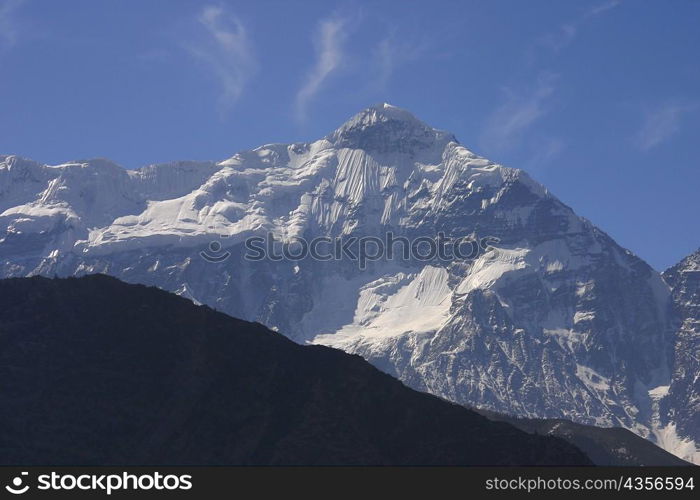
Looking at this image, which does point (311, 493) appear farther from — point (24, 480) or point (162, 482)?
point (24, 480)

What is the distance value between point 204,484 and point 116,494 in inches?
447

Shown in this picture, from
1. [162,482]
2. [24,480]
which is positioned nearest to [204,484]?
[162,482]

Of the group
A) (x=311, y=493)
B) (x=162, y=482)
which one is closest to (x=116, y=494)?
(x=162, y=482)

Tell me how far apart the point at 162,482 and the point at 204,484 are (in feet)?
15.4

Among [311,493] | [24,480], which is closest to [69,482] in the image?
[24,480]

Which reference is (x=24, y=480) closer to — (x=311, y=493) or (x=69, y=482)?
(x=69, y=482)

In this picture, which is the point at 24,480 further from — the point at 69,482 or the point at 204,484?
the point at 204,484

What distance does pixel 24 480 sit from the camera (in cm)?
19612

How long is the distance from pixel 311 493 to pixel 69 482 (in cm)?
2550

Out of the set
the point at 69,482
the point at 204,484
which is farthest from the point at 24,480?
the point at 204,484

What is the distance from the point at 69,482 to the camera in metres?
197

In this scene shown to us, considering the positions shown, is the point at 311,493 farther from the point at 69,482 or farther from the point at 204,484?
the point at 69,482

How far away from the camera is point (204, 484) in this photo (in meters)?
200

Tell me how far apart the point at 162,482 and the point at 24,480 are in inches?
567
